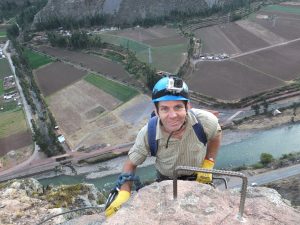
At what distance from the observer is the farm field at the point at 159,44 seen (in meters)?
50.7

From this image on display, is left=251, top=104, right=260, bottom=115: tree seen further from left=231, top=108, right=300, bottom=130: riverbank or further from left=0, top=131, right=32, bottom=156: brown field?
left=0, top=131, right=32, bottom=156: brown field

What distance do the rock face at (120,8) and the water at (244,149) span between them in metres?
37.6

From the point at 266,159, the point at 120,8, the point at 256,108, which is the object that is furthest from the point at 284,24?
the point at 266,159

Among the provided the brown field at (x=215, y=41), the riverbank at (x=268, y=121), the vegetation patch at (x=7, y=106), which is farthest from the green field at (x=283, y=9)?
the vegetation patch at (x=7, y=106)

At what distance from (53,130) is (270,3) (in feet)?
177

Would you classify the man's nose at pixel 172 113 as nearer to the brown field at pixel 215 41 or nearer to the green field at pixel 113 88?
the green field at pixel 113 88

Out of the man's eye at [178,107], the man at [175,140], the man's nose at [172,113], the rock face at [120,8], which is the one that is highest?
the man's eye at [178,107]

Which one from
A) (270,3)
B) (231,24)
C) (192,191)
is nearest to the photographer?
(192,191)

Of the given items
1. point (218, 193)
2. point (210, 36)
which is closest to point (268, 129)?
point (210, 36)

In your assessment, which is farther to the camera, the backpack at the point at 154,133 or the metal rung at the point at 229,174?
the backpack at the point at 154,133

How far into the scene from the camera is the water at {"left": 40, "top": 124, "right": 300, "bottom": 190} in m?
32.2

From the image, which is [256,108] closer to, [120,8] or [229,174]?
[229,174]

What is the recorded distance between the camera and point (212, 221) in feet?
14.0

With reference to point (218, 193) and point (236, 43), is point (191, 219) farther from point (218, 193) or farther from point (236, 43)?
point (236, 43)
